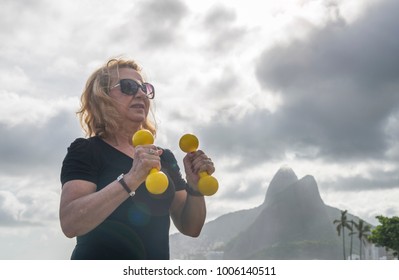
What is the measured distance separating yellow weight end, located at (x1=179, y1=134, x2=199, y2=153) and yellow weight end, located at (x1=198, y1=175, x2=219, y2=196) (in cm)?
31

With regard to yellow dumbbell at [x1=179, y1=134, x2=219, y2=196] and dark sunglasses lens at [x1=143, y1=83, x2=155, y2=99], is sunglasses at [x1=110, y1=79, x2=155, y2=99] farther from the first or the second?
yellow dumbbell at [x1=179, y1=134, x2=219, y2=196]

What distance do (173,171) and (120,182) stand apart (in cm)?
117

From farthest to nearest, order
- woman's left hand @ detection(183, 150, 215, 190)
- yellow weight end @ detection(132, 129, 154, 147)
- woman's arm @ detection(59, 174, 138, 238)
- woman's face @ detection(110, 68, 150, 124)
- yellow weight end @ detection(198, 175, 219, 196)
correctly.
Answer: woman's face @ detection(110, 68, 150, 124), woman's left hand @ detection(183, 150, 215, 190), yellow weight end @ detection(198, 175, 219, 196), yellow weight end @ detection(132, 129, 154, 147), woman's arm @ detection(59, 174, 138, 238)

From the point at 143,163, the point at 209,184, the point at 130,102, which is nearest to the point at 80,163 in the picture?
the point at 143,163

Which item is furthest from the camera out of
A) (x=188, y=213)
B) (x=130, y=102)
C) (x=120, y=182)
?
(x=188, y=213)

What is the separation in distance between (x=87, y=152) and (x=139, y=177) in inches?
26.4

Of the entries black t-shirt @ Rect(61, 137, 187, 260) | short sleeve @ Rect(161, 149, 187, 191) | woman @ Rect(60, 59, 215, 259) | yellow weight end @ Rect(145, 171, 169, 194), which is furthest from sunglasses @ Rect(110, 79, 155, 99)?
yellow weight end @ Rect(145, 171, 169, 194)

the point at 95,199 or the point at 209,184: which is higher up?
the point at 209,184

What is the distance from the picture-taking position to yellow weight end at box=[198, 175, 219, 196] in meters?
3.84

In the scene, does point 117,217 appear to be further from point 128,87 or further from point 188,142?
point 128,87

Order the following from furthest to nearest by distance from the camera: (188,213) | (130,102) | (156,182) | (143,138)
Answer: (188,213)
(130,102)
(143,138)
(156,182)

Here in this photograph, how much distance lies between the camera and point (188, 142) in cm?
403

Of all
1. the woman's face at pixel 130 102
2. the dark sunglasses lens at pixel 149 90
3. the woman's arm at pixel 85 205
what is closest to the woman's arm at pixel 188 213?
the woman's face at pixel 130 102

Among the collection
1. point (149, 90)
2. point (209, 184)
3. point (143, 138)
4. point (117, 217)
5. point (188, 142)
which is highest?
point (149, 90)
